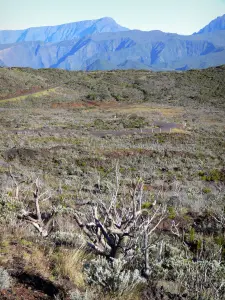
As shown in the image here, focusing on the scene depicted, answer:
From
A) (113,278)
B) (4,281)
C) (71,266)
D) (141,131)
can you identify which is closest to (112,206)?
(71,266)

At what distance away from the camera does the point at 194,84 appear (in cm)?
7538

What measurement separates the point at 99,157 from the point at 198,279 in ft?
53.3

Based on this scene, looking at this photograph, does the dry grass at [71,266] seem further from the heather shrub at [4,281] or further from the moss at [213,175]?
the moss at [213,175]

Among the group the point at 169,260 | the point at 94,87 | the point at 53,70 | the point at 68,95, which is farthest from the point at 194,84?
the point at 169,260

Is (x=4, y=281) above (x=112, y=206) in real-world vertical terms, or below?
above

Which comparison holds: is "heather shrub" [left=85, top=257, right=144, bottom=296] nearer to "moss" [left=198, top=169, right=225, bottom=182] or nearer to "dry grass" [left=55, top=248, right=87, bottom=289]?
"dry grass" [left=55, top=248, right=87, bottom=289]

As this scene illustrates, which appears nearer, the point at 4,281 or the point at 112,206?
the point at 4,281

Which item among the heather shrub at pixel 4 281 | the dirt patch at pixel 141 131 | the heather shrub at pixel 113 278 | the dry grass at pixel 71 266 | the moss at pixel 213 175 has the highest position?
the heather shrub at pixel 4 281

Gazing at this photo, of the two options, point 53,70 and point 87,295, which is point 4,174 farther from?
point 53,70

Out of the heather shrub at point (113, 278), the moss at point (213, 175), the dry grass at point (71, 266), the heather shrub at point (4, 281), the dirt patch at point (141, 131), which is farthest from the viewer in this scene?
the dirt patch at point (141, 131)

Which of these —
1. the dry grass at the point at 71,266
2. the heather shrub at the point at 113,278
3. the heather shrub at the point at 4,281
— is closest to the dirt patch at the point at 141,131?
the dry grass at the point at 71,266

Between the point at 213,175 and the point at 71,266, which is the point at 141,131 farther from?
the point at 71,266

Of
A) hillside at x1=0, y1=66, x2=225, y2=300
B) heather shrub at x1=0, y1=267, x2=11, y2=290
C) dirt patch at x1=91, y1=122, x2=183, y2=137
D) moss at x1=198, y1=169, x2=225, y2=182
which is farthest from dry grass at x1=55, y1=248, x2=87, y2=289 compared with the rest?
dirt patch at x1=91, y1=122, x2=183, y2=137

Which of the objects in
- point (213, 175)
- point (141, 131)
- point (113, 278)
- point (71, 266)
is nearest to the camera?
point (113, 278)
